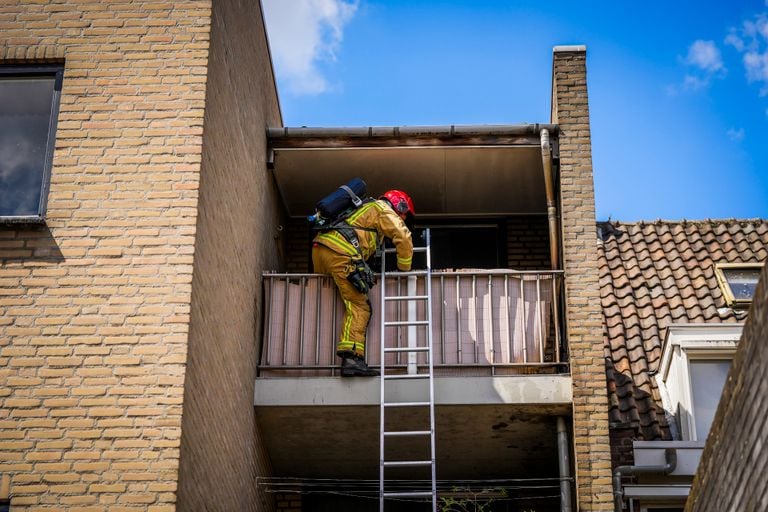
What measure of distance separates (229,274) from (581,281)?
3.42m

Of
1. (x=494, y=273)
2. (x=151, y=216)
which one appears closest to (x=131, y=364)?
(x=151, y=216)

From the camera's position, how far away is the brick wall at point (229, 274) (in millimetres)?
9344

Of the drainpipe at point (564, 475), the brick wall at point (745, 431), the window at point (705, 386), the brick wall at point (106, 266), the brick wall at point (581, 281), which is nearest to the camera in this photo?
the brick wall at point (745, 431)

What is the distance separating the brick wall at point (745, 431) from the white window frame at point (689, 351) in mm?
4334

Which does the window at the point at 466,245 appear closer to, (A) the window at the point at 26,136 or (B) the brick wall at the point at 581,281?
(B) the brick wall at the point at 581,281

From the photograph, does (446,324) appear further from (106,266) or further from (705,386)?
(106,266)

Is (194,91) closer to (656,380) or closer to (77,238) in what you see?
(77,238)

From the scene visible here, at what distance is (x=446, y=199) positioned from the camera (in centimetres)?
1414

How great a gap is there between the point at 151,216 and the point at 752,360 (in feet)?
16.2

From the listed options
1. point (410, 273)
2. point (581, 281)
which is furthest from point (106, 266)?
point (581, 281)

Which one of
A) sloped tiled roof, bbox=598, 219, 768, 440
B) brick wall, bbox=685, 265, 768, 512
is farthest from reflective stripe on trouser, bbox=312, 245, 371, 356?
brick wall, bbox=685, 265, 768, 512

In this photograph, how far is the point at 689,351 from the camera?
1155 cm

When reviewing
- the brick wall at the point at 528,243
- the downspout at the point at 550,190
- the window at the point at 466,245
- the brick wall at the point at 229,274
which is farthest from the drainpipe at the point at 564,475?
the window at the point at 466,245

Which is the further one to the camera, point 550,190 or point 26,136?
point 550,190
